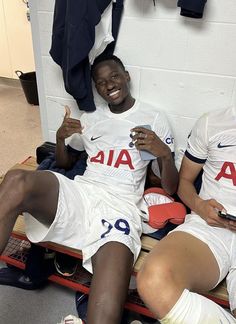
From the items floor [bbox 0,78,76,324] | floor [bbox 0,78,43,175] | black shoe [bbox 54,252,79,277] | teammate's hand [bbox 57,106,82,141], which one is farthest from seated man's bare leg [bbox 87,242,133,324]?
floor [bbox 0,78,43,175]

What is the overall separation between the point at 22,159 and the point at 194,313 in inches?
68.8

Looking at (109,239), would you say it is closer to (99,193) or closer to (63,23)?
(99,193)

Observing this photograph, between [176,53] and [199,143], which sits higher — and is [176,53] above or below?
above

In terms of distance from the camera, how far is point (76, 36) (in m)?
1.25

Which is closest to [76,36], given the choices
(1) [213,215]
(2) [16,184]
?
(2) [16,184]

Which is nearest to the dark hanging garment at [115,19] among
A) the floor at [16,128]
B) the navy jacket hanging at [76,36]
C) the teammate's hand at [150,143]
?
the navy jacket hanging at [76,36]

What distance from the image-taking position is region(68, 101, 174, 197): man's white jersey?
134 centimetres

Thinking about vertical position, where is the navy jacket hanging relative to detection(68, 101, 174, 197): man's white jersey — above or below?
above

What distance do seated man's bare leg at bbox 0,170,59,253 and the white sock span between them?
52cm

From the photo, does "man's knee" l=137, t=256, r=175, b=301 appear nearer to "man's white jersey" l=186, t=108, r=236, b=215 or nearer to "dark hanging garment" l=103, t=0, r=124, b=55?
"man's white jersey" l=186, t=108, r=236, b=215

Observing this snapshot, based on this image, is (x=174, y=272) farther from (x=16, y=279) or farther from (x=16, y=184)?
(x=16, y=279)

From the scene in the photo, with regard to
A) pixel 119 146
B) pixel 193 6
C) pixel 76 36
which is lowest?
pixel 119 146

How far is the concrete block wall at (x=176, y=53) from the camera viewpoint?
1249 mm

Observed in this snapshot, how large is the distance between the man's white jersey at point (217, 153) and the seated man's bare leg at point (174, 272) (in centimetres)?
20
